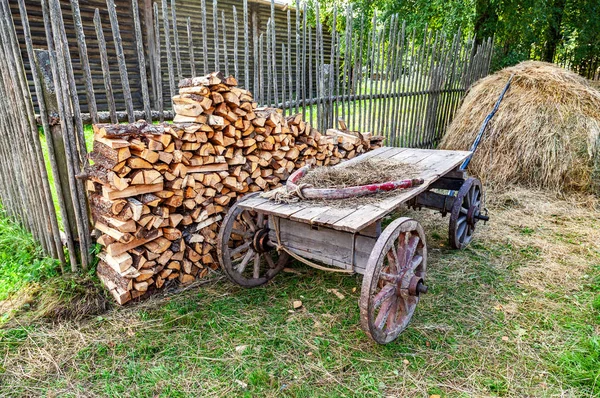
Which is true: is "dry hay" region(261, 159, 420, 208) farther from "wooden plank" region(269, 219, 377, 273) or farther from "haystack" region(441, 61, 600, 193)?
"haystack" region(441, 61, 600, 193)

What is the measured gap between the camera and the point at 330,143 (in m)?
3.93

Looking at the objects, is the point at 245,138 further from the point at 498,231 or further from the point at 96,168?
the point at 498,231

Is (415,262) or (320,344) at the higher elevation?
(415,262)

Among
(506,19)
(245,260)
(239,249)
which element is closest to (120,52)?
(239,249)

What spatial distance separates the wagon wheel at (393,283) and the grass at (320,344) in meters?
0.17

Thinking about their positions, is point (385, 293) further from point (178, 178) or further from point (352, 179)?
point (178, 178)

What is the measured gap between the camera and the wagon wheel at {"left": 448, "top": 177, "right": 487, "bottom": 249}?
3.52 meters

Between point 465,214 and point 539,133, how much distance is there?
2708 mm

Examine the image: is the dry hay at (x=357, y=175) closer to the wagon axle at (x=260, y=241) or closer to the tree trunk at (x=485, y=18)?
the wagon axle at (x=260, y=241)

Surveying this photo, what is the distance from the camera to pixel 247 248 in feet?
10.4

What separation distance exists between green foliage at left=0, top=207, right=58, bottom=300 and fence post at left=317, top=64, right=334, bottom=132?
3202mm

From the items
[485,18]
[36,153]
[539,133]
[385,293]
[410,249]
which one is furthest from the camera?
[485,18]

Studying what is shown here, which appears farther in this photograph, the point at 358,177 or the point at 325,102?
the point at 325,102

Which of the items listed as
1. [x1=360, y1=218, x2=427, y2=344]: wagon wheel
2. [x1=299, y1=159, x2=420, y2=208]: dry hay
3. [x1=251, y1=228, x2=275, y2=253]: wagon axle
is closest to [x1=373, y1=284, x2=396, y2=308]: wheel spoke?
[x1=360, y1=218, x2=427, y2=344]: wagon wheel
